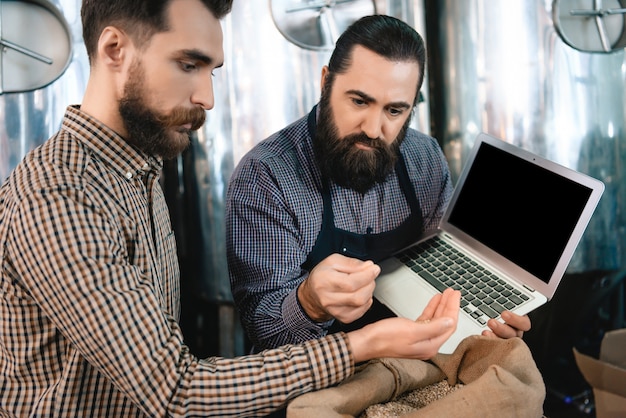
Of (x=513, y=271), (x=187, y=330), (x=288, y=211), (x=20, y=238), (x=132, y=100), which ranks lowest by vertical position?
(x=187, y=330)

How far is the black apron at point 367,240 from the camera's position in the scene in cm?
120

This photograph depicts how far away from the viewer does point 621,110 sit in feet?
5.09

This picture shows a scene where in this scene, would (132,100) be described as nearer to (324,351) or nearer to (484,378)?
(324,351)

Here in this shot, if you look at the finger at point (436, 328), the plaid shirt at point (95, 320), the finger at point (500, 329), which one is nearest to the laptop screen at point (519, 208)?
the finger at point (500, 329)

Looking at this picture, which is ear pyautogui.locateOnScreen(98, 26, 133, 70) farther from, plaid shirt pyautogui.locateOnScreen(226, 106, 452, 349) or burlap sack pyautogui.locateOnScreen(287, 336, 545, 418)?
burlap sack pyautogui.locateOnScreen(287, 336, 545, 418)

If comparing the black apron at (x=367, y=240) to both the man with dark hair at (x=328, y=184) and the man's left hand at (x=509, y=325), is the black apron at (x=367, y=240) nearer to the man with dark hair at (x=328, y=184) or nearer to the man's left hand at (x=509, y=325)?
the man with dark hair at (x=328, y=184)

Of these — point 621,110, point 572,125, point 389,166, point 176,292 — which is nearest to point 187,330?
point 176,292

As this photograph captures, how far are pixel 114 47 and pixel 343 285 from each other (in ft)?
1.56

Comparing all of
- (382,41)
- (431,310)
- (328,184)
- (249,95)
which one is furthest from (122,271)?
(249,95)

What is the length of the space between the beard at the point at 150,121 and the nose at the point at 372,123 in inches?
13.5

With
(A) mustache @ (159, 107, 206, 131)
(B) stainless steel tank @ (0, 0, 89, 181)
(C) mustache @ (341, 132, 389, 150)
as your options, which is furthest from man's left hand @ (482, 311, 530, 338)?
(B) stainless steel tank @ (0, 0, 89, 181)

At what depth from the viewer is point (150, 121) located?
0.90m

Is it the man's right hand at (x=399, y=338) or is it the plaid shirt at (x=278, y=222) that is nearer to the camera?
the man's right hand at (x=399, y=338)

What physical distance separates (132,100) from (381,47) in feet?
1.62
